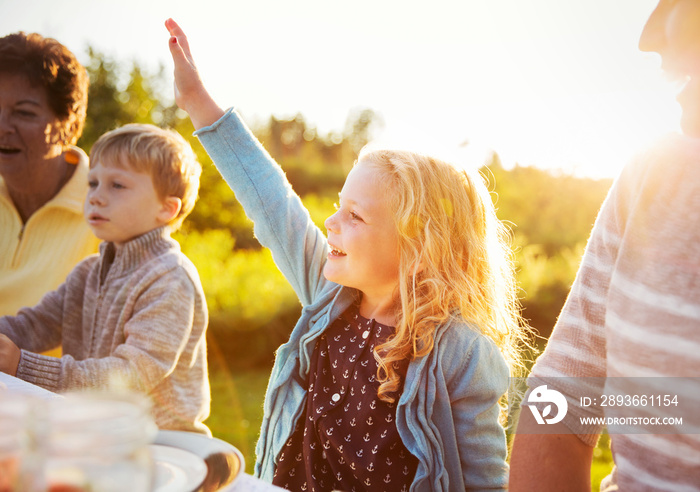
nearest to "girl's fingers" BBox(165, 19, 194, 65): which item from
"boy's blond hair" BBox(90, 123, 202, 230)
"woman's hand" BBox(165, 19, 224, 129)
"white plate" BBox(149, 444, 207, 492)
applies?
"woman's hand" BBox(165, 19, 224, 129)

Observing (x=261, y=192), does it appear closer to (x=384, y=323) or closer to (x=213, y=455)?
(x=384, y=323)

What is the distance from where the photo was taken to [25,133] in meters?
2.45

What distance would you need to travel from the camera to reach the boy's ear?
7.25 feet

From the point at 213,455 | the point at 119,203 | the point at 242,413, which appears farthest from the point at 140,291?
the point at 242,413

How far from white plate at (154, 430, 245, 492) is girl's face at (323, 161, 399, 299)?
760 mm

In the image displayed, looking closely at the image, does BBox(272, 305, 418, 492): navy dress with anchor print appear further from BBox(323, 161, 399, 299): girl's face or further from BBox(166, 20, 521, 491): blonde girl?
BBox(323, 161, 399, 299): girl's face

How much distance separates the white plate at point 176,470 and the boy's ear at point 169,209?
1390 mm

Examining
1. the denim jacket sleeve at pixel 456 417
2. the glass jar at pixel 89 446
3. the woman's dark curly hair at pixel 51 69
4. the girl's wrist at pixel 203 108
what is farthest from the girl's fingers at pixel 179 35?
the glass jar at pixel 89 446

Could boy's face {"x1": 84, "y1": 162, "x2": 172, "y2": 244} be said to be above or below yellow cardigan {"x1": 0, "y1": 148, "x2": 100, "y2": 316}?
above

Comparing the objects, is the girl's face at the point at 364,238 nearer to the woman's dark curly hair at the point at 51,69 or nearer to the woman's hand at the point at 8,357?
the woman's hand at the point at 8,357

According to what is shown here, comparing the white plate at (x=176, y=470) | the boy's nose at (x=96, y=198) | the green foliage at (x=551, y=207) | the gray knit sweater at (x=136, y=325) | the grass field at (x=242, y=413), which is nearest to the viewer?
the white plate at (x=176, y=470)

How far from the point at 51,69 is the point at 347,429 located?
2.02 m

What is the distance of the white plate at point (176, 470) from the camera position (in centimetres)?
83

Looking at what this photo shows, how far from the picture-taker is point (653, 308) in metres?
0.94
